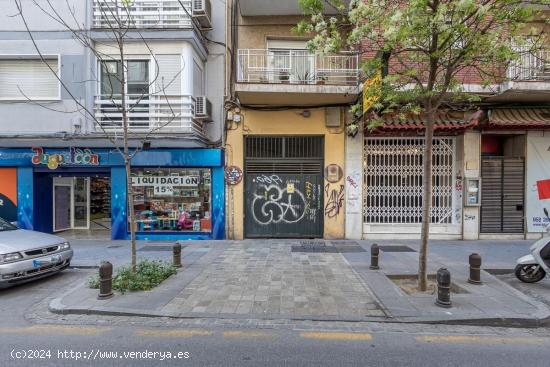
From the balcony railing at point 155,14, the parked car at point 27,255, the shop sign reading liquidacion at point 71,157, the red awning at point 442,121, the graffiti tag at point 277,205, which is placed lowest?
the parked car at point 27,255

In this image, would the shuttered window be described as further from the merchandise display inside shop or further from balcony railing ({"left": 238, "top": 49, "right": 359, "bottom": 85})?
the merchandise display inside shop

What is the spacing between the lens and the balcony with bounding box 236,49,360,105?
30.6ft

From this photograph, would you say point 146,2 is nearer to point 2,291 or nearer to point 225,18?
point 225,18

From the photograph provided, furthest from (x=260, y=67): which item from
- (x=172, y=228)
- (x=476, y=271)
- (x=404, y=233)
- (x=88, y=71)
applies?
(x=476, y=271)

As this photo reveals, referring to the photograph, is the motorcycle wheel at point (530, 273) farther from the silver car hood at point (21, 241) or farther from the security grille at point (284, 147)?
the silver car hood at point (21, 241)

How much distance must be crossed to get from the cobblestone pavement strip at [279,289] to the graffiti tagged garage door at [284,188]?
230 cm

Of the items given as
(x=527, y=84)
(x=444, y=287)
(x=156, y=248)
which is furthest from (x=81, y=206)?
(x=527, y=84)

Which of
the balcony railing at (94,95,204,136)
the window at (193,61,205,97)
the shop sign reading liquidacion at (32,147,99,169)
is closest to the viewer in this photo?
the balcony railing at (94,95,204,136)

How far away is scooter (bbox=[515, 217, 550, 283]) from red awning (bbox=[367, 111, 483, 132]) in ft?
14.5

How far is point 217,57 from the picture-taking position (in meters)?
11.0

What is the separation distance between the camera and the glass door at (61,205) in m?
12.1

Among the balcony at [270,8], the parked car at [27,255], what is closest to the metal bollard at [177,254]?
the parked car at [27,255]

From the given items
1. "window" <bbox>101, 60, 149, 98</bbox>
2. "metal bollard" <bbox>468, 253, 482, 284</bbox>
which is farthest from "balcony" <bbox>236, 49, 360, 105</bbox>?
"metal bollard" <bbox>468, 253, 482, 284</bbox>

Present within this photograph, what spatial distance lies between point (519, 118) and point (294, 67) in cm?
695
